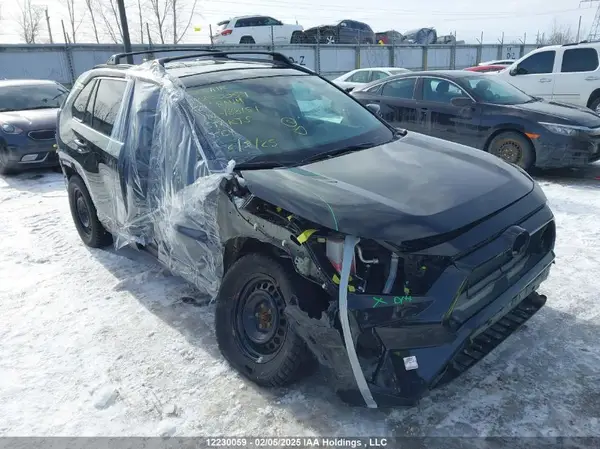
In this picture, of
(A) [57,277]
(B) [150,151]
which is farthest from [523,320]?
(A) [57,277]

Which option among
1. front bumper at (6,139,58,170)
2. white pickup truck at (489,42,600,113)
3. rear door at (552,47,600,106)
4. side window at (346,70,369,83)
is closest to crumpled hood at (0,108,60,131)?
front bumper at (6,139,58,170)

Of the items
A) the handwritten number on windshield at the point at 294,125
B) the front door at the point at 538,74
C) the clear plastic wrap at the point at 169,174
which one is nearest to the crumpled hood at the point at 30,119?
the clear plastic wrap at the point at 169,174

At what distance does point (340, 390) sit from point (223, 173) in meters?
1.35

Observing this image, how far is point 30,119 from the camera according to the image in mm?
8273

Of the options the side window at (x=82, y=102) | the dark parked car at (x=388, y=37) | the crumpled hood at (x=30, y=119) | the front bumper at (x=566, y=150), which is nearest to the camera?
the side window at (x=82, y=102)

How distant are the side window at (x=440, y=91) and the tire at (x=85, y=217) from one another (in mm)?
5331

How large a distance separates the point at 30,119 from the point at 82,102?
4.46 meters

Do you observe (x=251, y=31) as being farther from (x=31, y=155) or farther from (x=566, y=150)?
(x=566, y=150)

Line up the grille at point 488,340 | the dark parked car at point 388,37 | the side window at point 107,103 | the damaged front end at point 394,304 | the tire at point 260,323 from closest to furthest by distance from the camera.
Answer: the damaged front end at point 394,304, the grille at point 488,340, the tire at point 260,323, the side window at point 107,103, the dark parked car at point 388,37

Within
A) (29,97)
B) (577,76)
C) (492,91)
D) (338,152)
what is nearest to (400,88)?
(492,91)

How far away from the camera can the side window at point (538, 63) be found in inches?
404

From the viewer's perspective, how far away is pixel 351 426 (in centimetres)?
246

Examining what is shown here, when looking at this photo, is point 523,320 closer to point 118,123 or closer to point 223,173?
point 223,173

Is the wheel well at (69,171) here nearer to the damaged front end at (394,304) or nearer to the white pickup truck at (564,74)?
the damaged front end at (394,304)
